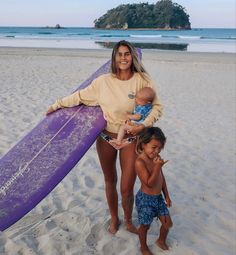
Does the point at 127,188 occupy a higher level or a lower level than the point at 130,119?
lower

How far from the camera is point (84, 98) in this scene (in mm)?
3629

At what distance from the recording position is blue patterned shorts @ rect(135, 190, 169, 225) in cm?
321

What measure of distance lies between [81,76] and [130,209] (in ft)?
34.8

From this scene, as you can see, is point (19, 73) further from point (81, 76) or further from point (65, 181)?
point (65, 181)

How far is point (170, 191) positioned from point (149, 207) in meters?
1.64

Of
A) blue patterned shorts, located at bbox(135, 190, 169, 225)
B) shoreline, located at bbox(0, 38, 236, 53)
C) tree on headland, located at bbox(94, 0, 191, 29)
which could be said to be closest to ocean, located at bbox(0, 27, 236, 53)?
shoreline, located at bbox(0, 38, 236, 53)

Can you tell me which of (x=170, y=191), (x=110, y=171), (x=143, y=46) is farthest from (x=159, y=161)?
(x=143, y=46)

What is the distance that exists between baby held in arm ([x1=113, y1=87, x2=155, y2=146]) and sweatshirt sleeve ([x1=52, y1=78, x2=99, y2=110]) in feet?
1.38

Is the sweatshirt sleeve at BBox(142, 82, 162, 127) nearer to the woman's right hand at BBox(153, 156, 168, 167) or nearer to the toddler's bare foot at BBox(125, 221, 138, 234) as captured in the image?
the woman's right hand at BBox(153, 156, 168, 167)

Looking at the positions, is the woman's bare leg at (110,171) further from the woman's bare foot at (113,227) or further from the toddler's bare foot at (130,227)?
the toddler's bare foot at (130,227)

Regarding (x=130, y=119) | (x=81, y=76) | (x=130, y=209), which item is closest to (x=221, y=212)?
(x=130, y=209)

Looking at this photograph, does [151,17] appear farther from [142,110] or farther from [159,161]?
[159,161]

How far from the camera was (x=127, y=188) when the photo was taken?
3459 millimetres

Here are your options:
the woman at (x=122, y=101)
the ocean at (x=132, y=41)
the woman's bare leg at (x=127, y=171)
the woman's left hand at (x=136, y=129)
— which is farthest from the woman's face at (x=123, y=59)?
the ocean at (x=132, y=41)
